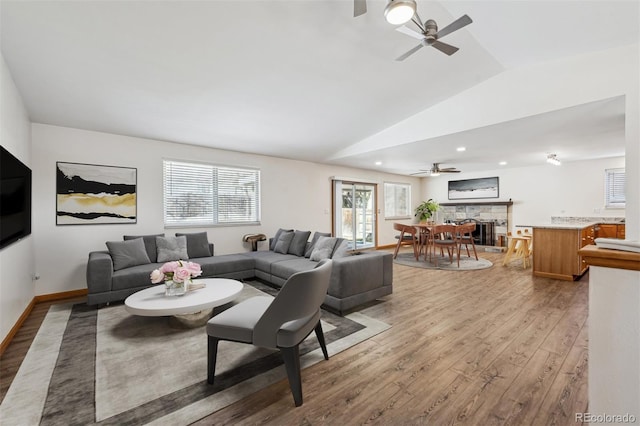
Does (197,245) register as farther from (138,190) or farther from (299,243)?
(299,243)

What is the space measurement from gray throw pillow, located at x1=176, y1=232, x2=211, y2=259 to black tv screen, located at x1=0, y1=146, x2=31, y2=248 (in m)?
1.88

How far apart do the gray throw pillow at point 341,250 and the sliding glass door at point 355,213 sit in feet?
10.9

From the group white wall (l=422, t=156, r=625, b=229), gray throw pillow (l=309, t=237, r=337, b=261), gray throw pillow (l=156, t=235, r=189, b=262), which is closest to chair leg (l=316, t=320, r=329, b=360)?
gray throw pillow (l=309, t=237, r=337, b=261)

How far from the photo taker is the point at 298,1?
227cm

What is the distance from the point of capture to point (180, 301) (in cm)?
271

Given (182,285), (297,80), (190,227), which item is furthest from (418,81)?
(190,227)

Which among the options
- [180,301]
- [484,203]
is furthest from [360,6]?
[484,203]

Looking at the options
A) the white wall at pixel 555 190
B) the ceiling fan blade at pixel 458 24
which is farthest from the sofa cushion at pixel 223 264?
the white wall at pixel 555 190

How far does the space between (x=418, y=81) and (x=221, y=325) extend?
3576 mm

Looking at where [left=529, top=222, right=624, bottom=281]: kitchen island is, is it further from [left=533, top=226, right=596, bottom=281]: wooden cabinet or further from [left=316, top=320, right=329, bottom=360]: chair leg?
[left=316, top=320, right=329, bottom=360]: chair leg

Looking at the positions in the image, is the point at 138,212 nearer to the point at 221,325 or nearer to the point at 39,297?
the point at 39,297

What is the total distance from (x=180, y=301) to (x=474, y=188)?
8836 millimetres

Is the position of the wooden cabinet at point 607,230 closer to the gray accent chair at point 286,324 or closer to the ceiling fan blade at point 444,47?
the ceiling fan blade at point 444,47

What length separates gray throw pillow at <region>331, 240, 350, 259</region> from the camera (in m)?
3.77
